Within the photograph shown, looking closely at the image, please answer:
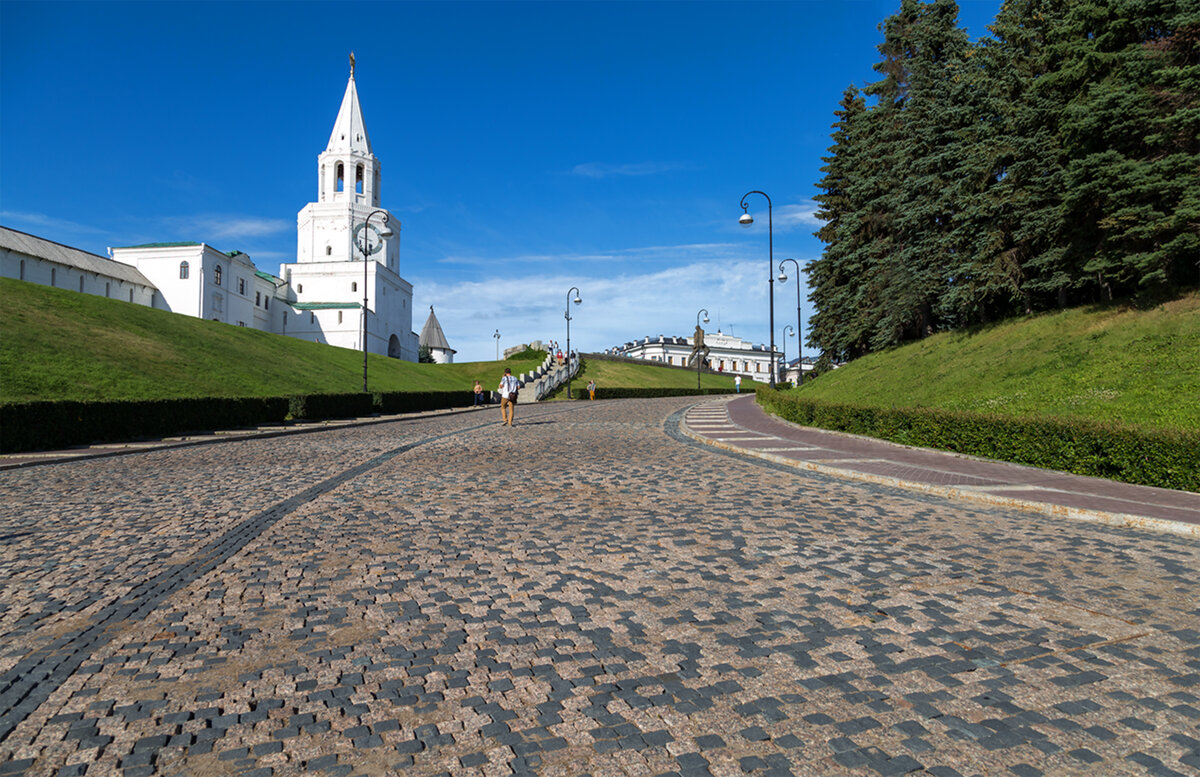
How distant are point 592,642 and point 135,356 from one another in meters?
33.0

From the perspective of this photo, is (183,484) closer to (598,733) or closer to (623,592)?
(623,592)

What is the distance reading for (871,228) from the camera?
3525 cm

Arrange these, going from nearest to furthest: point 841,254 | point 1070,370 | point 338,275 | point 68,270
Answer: point 1070,370 → point 841,254 → point 68,270 → point 338,275

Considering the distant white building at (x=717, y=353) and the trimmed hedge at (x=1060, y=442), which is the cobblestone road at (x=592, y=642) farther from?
the distant white building at (x=717, y=353)

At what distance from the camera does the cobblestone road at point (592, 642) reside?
2727 mm

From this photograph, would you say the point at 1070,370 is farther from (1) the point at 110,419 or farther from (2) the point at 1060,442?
(1) the point at 110,419

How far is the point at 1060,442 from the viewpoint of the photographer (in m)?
10.5

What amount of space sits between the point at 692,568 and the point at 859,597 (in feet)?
4.24

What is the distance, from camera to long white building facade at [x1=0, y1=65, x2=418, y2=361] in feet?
198

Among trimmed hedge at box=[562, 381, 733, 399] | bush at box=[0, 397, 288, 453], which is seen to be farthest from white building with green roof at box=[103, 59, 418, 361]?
bush at box=[0, 397, 288, 453]

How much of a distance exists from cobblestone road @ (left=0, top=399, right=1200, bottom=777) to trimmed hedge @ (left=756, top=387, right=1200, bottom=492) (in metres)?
3.22

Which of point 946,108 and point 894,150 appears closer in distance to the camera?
point 946,108

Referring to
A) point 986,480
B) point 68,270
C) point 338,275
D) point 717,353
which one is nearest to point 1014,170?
point 986,480

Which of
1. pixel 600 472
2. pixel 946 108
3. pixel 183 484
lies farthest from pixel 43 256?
pixel 946 108
